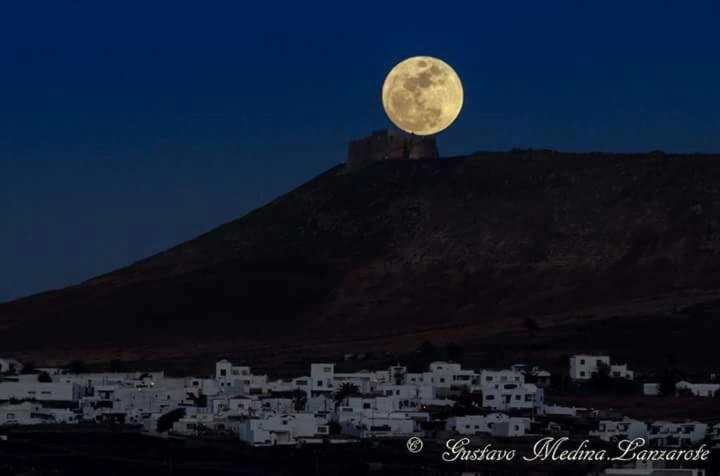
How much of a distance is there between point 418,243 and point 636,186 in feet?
36.5

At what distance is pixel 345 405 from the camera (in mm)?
56188

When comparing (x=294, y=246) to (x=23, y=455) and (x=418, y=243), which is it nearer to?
(x=418, y=243)

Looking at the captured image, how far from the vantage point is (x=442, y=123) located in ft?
322

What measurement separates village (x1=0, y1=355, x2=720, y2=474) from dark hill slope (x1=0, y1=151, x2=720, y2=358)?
25.1 metres

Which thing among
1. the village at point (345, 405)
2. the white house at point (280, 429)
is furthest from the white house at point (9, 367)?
the white house at point (280, 429)

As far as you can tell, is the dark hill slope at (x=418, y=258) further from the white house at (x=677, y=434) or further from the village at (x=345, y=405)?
the white house at (x=677, y=434)

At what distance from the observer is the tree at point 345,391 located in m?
57.8

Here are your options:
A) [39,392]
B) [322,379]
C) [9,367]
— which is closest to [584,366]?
[322,379]

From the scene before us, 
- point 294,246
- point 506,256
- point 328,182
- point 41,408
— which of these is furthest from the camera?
point 328,182

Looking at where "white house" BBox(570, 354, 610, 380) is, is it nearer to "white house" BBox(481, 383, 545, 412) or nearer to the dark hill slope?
"white house" BBox(481, 383, 545, 412)

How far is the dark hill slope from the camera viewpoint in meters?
94.8

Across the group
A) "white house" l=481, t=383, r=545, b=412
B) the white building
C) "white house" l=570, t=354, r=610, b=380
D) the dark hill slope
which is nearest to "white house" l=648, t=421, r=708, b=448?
the white building

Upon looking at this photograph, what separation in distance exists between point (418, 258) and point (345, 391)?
4611 centimetres

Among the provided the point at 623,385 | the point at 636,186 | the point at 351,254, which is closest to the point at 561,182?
the point at 636,186
